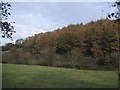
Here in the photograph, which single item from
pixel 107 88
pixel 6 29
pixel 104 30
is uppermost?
pixel 104 30

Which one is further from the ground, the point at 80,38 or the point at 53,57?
the point at 80,38

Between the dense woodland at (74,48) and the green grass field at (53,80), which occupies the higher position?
the dense woodland at (74,48)

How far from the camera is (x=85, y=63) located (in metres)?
60.0

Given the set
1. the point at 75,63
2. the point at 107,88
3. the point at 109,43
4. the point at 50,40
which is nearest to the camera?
the point at 107,88

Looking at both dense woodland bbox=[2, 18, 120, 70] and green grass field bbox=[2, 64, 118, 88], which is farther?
dense woodland bbox=[2, 18, 120, 70]

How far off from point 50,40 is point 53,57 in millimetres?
31830

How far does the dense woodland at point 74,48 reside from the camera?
5878 cm

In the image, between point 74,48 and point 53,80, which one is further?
point 74,48

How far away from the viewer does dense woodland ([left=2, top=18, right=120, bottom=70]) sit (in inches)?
2314

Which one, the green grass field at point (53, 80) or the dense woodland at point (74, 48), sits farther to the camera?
the dense woodland at point (74, 48)

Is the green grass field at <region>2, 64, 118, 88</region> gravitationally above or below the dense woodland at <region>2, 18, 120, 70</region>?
below

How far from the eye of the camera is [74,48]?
8544cm

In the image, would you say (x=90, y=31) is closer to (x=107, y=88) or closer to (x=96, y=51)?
(x=96, y=51)

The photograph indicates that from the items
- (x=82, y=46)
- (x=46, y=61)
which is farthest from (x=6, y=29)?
(x=82, y=46)
